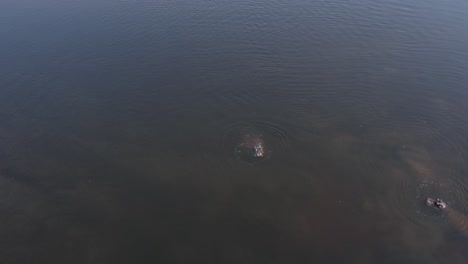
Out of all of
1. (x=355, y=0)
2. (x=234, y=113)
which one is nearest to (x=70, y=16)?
(x=234, y=113)

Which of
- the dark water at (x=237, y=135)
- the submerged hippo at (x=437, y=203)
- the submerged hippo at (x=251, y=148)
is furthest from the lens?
the submerged hippo at (x=251, y=148)

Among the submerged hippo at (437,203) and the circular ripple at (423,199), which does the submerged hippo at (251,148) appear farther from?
the submerged hippo at (437,203)

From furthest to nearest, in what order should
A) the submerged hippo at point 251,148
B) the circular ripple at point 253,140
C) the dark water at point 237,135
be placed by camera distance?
the circular ripple at point 253,140 < the submerged hippo at point 251,148 < the dark water at point 237,135

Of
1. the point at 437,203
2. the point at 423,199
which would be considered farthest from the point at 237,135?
the point at 437,203

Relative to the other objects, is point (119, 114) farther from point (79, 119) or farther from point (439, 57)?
point (439, 57)

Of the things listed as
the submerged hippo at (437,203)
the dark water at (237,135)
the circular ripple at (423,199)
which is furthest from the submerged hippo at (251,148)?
the submerged hippo at (437,203)
